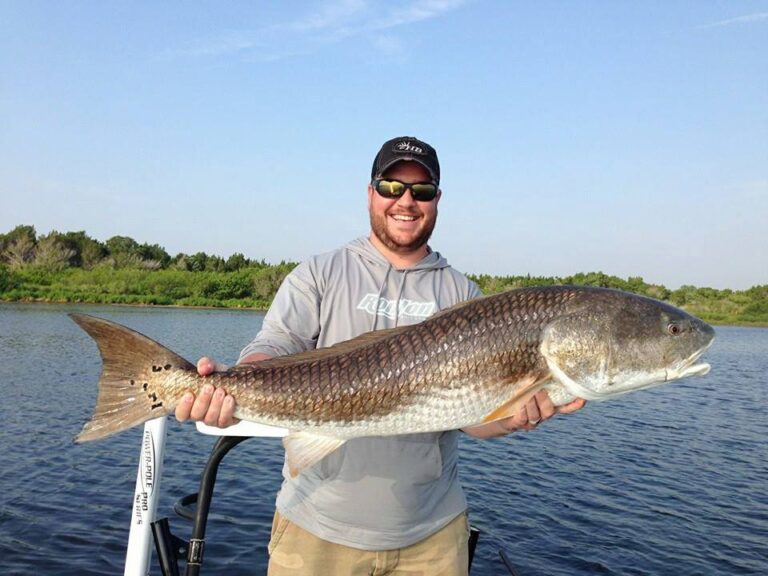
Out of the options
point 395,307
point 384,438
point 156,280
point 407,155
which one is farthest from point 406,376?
point 156,280

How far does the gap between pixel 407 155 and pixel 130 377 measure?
2.03 meters

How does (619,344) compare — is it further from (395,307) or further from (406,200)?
(406,200)

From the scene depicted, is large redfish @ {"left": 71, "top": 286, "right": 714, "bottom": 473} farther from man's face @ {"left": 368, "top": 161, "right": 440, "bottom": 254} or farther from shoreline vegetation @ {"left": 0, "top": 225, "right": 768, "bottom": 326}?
shoreline vegetation @ {"left": 0, "top": 225, "right": 768, "bottom": 326}

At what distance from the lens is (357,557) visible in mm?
3480

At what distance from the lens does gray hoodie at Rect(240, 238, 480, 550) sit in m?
3.49

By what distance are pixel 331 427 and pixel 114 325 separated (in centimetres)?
124

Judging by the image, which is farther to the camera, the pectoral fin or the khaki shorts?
the khaki shorts

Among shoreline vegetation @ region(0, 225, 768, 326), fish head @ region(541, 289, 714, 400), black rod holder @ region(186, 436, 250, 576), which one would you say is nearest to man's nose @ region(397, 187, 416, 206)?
fish head @ region(541, 289, 714, 400)

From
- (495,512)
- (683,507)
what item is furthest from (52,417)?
(683,507)

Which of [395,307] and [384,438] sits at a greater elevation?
[395,307]

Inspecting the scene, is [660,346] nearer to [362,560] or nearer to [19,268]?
[362,560]

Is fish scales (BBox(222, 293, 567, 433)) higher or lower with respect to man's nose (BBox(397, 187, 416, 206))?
lower

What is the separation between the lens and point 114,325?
3307 millimetres

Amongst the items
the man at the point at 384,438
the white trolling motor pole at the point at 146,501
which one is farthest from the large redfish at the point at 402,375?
the white trolling motor pole at the point at 146,501
